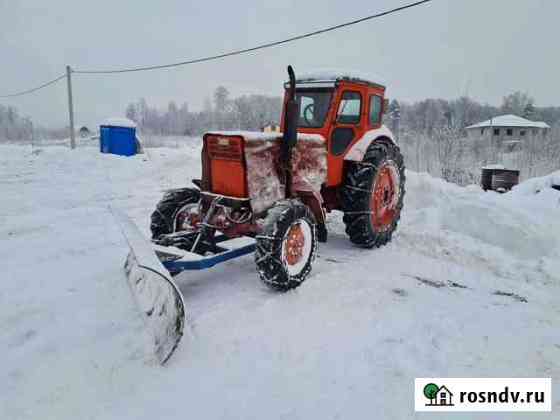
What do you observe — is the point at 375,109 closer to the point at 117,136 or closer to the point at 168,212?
the point at 168,212

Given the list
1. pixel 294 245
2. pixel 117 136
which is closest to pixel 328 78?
pixel 294 245

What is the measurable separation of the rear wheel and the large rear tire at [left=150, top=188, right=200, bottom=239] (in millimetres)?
1462

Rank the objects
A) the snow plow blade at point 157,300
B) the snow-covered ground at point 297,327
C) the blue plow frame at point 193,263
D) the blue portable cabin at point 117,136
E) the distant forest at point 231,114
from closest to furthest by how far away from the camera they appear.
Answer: the snow-covered ground at point 297,327 → the snow plow blade at point 157,300 → the blue plow frame at point 193,263 → the blue portable cabin at point 117,136 → the distant forest at point 231,114

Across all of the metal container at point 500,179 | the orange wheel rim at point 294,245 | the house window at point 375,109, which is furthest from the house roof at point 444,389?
the metal container at point 500,179

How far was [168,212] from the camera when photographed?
4.55 metres

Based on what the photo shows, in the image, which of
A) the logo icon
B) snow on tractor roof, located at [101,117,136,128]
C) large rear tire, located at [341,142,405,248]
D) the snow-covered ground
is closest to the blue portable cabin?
snow on tractor roof, located at [101,117,136,128]

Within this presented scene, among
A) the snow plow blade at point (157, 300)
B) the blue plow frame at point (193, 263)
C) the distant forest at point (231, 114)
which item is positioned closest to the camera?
the snow plow blade at point (157, 300)

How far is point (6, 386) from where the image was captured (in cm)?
246

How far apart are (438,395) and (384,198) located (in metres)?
3.33

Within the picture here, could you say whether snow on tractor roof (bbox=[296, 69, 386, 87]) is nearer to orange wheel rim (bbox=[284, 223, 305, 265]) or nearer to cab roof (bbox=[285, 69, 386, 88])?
cab roof (bbox=[285, 69, 386, 88])

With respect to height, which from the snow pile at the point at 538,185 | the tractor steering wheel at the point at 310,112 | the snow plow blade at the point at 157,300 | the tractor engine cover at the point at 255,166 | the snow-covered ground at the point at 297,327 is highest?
the tractor steering wheel at the point at 310,112

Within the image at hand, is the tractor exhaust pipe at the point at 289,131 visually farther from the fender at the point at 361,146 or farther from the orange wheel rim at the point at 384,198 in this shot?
the orange wheel rim at the point at 384,198

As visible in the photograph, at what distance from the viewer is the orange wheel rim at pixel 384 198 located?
5.23 meters

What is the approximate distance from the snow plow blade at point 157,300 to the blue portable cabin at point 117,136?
15.3 m
